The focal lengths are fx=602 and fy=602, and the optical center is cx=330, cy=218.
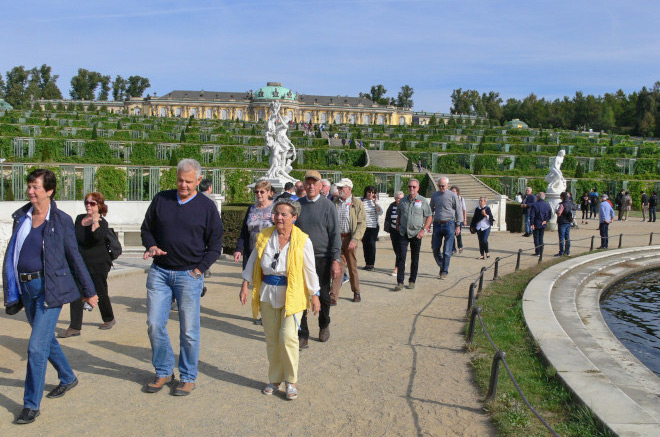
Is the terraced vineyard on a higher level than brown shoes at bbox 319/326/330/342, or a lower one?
higher

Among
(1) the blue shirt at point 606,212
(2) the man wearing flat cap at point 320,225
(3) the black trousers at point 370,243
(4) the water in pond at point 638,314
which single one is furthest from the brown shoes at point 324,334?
(1) the blue shirt at point 606,212

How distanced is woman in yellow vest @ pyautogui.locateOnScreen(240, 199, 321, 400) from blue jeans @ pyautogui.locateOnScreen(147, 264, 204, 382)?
1.51ft

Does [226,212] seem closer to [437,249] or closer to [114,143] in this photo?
[437,249]

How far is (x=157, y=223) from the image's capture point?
4492mm

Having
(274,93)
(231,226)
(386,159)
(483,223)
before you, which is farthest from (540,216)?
(274,93)

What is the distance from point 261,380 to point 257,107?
11183 centimetres

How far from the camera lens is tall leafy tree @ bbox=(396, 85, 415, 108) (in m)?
133

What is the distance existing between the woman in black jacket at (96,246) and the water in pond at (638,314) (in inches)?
233

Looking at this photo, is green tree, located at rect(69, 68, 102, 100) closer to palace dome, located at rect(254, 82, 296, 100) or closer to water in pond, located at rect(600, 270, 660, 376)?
palace dome, located at rect(254, 82, 296, 100)

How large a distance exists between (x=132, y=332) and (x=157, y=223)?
7.34 ft

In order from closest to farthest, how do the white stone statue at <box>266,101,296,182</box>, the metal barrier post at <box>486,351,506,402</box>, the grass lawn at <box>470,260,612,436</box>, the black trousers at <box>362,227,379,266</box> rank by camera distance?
the grass lawn at <box>470,260,612,436</box>
the metal barrier post at <box>486,351,506,402</box>
the black trousers at <box>362,227,379,266</box>
the white stone statue at <box>266,101,296,182</box>

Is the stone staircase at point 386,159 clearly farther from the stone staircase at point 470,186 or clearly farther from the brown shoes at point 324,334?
the brown shoes at point 324,334

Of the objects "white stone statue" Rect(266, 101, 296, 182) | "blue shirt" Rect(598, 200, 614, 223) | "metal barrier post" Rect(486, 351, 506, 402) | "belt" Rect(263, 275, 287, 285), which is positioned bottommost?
"metal barrier post" Rect(486, 351, 506, 402)

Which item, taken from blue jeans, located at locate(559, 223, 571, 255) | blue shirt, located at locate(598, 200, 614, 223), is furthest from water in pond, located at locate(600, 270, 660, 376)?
blue shirt, located at locate(598, 200, 614, 223)
